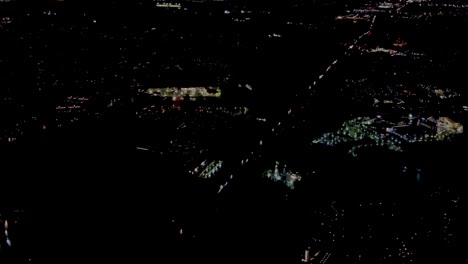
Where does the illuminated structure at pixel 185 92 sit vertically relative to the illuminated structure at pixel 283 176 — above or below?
above

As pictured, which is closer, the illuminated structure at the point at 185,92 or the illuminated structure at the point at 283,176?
the illuminated structure at the point at 283,176

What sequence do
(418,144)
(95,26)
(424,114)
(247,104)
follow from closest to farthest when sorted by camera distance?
(418,144)
(424,114)
(247,104)
(95,26)

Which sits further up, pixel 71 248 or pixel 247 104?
pixel 247 104

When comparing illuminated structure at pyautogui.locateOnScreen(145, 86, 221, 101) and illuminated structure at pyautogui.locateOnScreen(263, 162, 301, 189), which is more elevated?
illuminated structure at pyautogui.locateOnScreen(145, 86, 221, 101)

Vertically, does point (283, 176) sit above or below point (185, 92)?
below

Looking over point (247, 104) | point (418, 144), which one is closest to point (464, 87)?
point (418, 144)

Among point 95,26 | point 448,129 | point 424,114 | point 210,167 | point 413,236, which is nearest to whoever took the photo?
point 413,236

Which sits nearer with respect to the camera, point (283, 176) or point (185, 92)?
point (283, 176)

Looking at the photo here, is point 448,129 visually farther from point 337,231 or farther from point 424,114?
point 337,231

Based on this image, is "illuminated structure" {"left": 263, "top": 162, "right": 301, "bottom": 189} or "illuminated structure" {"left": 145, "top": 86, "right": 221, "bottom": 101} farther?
"illuminated structure" {"left": 145, "top": 86, "right": 221, "bottom": 101}

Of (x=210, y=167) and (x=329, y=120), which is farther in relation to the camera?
(x=329, y=120)
